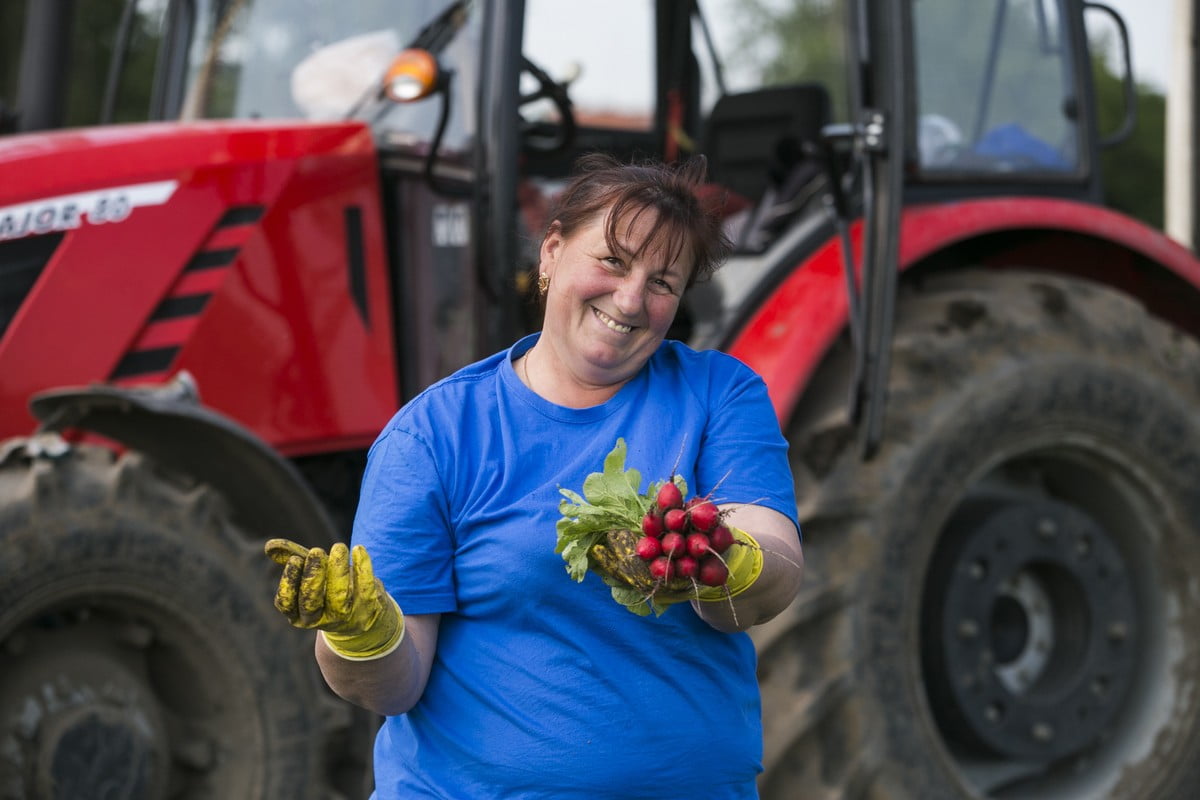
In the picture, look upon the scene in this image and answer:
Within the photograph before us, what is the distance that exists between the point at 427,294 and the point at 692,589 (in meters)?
2.07

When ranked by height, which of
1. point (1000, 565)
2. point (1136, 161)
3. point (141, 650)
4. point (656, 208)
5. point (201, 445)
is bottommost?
point (1136, 161)

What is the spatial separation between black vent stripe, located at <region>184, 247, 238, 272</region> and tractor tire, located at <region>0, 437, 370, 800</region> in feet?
1.82

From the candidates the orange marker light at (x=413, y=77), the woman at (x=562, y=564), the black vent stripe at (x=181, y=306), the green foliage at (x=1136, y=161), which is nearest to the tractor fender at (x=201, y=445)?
the black vent stripe at (x=181, y=306)

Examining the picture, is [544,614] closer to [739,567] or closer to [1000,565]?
[739,567]

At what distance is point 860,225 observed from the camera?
3.54 metres

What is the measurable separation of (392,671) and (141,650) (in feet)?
4.89

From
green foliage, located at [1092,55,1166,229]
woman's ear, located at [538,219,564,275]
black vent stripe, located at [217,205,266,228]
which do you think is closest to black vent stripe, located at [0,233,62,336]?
black vent stripe, located at [217,205,266,228]

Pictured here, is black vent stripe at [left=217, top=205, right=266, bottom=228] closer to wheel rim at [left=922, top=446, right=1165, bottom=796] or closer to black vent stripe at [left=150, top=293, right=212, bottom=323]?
black vent stripe at [left=150, top=293, right=212, bottom=323]

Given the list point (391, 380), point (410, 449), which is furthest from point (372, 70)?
point (410, 449)

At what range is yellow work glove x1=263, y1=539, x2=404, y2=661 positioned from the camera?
5.21ft

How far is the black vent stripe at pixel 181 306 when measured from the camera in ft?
10.9

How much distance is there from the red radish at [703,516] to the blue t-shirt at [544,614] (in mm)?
190

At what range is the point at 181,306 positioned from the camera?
3332 millimetres

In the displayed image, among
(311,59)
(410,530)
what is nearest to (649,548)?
(410,530)
